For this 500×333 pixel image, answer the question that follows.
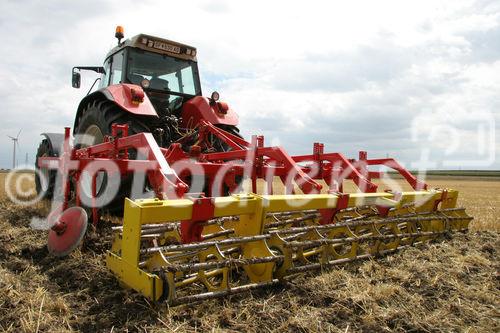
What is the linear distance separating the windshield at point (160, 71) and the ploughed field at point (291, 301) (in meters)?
2.75

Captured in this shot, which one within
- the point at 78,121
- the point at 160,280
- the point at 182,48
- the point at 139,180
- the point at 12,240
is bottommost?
the point at 12,240

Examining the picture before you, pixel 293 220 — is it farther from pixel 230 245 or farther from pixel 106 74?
pixel 106 74

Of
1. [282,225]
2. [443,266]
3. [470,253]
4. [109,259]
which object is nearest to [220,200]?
[109,259]

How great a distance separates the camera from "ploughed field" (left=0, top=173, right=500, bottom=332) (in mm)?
2275

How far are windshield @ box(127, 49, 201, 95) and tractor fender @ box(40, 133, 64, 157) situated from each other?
1.79 meters

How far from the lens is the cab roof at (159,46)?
5500mm

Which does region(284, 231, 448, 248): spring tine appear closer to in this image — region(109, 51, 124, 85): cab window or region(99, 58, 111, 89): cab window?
region(109, 51, 124, 85): cab window

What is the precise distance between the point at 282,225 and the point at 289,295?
4.42ft

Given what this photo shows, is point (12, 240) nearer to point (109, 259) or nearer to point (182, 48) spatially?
point (109, 259)

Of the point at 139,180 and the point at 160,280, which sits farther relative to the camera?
the point at 139,180

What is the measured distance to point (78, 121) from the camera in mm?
5891

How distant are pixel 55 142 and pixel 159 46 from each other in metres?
2.29

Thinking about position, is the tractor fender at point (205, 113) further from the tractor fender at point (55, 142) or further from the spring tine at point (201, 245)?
the spring tine at point (201, 245)

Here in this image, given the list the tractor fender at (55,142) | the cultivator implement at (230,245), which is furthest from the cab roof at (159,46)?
the cultivator implement at (230,245)
